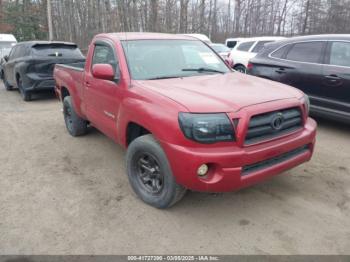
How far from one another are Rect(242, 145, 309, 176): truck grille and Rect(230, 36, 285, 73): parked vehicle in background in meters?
8.14

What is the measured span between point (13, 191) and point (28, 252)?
1.31m

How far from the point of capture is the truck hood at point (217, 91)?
280 cm

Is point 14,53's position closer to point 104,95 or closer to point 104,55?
point 104,55

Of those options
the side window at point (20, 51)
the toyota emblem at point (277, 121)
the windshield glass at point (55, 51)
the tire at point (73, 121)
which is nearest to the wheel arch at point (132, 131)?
the toyota emblem at point (277, 121)

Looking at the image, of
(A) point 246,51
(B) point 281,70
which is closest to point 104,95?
(B) point 281,70

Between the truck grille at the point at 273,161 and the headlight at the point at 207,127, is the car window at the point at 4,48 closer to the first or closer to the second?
the headlight at the point at 207,127

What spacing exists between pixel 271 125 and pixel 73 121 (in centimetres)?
384

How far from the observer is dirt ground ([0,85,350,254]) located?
279cm

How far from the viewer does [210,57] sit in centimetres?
445

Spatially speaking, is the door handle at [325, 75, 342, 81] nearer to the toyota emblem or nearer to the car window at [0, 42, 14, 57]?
the toyota emblem

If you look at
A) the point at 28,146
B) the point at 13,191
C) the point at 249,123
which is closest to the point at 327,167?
the point at 249,123

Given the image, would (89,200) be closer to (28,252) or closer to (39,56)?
(28,252)

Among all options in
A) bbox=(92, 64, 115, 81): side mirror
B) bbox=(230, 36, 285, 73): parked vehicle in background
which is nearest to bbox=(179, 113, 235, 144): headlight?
bbox=(92, 64, 115, 81): side mirror

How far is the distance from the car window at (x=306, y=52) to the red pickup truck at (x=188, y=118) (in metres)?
2.37
